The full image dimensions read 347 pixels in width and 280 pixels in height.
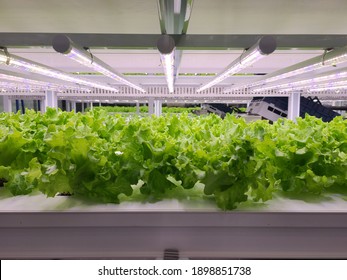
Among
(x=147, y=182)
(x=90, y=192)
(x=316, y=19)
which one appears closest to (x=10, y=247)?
(x=90, y=192)

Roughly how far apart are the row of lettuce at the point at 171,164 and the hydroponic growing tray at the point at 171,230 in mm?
67

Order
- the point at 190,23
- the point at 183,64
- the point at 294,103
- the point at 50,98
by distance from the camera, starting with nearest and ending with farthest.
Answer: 1. the point at 190,23
2. the point at 183,64
3. the point at 294,103
4. the point at 50,98

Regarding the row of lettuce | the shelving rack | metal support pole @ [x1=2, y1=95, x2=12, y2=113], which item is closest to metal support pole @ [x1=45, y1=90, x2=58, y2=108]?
the shelving rack

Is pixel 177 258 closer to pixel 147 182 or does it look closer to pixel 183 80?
pixel 147 182

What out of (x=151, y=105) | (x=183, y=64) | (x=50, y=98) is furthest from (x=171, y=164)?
(x=50, y=98)

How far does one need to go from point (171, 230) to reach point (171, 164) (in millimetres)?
238

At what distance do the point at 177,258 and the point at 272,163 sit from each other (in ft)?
1.70

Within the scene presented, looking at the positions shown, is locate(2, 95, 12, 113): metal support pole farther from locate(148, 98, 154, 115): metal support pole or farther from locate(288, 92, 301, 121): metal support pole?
locate(288, 92, 301, 121): metal support pole

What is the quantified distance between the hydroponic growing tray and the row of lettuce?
67 millimetres

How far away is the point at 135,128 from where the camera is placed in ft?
3.98

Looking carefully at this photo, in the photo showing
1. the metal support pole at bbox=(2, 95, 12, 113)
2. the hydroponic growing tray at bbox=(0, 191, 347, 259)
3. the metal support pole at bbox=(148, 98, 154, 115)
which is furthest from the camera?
the metal support pole at bbox=(2, 95, 12, 113)

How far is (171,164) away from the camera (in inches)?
44.8

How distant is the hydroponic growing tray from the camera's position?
106 cm

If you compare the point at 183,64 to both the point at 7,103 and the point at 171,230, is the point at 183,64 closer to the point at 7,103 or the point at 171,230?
the point at 171,230
